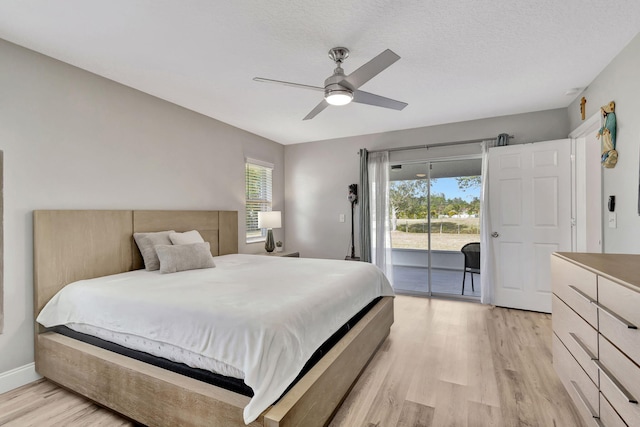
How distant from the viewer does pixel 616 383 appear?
1249 mm

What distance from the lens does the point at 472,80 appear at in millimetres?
2869

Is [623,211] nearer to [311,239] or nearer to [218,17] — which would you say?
[218,17]

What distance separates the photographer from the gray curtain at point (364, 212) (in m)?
4.70

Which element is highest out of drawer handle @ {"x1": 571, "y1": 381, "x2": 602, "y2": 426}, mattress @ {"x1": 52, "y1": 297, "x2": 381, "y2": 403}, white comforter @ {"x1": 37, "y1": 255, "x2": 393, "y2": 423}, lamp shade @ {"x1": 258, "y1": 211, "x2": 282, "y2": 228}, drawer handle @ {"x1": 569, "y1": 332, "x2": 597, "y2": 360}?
lamp shade @ {"x1": 258, "y1": 211, "x2": 282, "y2": 228}

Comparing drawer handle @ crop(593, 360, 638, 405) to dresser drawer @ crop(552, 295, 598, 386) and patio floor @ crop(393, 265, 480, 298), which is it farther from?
patio floor @ crop(393, 265, 480, 298)

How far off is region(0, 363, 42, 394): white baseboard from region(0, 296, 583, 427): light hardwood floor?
52mm

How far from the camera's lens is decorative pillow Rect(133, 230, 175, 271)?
276 centimetres

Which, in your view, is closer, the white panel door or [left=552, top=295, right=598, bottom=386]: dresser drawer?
[left=552, top=295, right=598, bottom=386]: dresser drawer

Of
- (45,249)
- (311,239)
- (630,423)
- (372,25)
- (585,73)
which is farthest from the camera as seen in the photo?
(311,239)

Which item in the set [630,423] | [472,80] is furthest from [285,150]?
[630,423]

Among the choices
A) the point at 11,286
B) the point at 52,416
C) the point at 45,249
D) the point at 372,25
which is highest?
the point at 372,25

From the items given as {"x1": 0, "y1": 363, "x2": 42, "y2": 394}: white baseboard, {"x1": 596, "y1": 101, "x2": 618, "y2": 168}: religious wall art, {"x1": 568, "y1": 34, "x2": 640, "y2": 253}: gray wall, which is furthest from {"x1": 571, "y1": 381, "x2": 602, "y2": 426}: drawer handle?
{"x1": 0, "y1": 363, "x2": 42, "y2": 394}: white baseboard

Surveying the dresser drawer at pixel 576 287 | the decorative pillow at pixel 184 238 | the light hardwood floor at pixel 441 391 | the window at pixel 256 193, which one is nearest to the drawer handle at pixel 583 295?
the dresser drawer at pixel 576 287

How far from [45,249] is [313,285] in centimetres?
207
